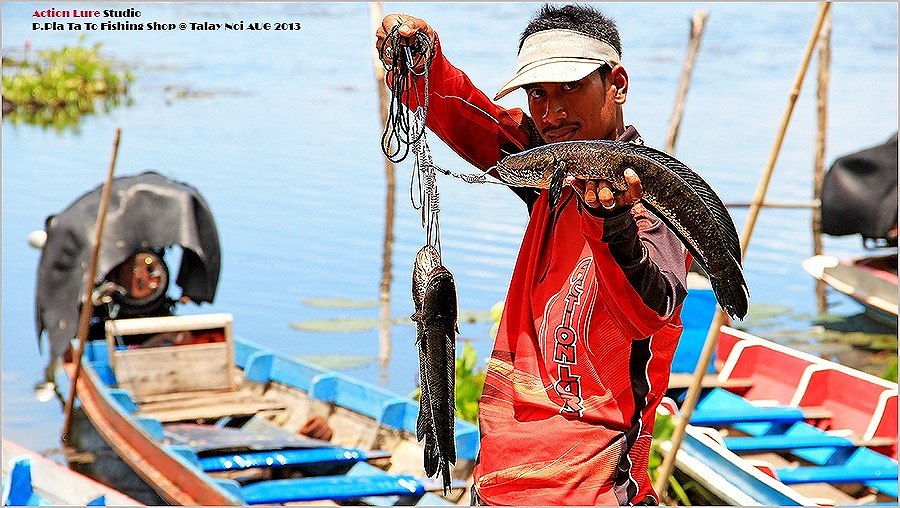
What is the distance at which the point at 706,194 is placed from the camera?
2281mm

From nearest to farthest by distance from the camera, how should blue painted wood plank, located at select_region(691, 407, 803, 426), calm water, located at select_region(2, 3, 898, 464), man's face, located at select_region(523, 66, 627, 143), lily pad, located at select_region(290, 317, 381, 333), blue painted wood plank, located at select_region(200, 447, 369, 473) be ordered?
man's face, located at select_region(523, 66, 627, 143)
blue painted wood plank, located at select_region(200, 447, 369, 473)
blue painted wood plank, located at select_region(691, 407, 803, 426)
lily pad, located at select_region(290, 317, 381, 333)
calm water, located at select_region(2, 3, 898, 464)

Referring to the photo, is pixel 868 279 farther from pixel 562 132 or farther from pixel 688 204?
pixel 688 204

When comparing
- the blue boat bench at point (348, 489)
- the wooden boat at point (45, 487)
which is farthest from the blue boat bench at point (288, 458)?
the wooden boat at point (45, 487)

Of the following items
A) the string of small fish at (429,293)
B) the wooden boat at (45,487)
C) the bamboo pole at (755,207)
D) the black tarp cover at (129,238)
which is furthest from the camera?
the black tarp cover at (129,238)

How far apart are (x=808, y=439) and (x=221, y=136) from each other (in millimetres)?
14927

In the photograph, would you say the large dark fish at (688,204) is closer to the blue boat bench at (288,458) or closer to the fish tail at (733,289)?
the fish tail at (733,289)

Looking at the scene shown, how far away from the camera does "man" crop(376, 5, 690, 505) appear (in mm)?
2535

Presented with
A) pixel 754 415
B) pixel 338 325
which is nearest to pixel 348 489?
pixel 754 415

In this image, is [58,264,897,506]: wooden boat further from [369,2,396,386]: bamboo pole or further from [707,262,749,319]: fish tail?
[707,262,749,319]: fish tail

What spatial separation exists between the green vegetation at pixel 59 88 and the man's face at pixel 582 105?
20.7m

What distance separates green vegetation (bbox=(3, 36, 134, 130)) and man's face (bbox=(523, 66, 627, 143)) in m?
20.7

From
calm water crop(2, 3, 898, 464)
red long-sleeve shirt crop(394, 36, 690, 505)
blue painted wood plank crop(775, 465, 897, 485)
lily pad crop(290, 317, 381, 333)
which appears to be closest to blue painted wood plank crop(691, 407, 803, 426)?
blue painted wood plank crop(775, 465, 897, 485)

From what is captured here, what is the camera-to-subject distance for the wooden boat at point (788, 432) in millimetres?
6012

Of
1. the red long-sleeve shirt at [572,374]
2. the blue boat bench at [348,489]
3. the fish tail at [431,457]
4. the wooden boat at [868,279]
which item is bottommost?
the blue boat bench at [348,489]
